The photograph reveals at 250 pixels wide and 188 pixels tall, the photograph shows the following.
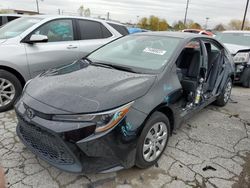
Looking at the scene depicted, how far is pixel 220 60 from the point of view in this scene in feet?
13.1

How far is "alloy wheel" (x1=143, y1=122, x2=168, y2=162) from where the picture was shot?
2.37 metres

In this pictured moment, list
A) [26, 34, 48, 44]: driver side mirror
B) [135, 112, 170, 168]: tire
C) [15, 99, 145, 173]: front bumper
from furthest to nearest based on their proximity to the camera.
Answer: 1. [26, 34, 48, 44]: driver side mirror
2. [135, 112, 170, 168]: tire
3. [15, 99, 145, 173]: front bumper

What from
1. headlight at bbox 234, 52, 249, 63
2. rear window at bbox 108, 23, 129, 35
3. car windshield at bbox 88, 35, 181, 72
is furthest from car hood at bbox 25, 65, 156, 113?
headlight at bbox 234, 52, 249, 63

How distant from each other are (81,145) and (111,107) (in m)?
0.42

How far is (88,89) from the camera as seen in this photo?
221cm

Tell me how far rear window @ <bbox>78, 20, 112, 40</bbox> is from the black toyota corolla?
1.57m

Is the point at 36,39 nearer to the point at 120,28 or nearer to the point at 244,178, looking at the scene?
the point at 120,28

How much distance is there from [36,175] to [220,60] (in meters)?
3.43

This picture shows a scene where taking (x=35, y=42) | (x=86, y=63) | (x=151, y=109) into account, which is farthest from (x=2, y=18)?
(x=151, y=109)

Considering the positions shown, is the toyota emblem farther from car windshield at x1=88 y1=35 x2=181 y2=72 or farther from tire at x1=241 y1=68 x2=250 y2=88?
tire at x1=241 y1=68 x2=250 y2=88

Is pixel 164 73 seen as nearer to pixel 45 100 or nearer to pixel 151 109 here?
pixel 151 109

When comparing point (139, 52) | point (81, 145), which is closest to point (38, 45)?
point (139, 52)

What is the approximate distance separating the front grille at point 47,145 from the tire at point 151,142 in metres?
0.69

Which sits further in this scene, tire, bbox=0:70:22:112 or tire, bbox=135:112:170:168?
tire, bbox=0:70:22:112
